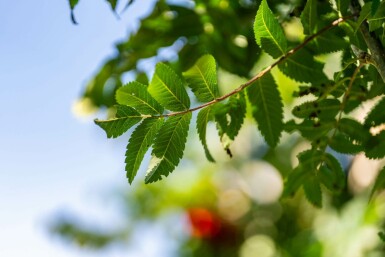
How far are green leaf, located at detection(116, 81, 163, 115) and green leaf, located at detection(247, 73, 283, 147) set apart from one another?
0.56 feet

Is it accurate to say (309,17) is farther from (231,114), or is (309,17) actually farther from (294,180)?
(294,180)

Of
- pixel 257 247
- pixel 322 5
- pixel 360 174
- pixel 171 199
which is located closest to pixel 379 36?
pixel 322 5

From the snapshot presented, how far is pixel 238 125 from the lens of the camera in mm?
767

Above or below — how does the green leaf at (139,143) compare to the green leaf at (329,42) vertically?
below

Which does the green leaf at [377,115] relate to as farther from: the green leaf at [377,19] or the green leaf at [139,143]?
the green leaf at [139,143]

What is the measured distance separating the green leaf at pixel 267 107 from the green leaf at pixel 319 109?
30mm

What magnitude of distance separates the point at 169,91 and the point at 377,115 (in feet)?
1.06

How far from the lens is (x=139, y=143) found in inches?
27.0

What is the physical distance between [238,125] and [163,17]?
1.52 feet

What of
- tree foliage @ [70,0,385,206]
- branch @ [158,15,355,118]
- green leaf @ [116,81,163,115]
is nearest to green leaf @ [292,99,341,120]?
tree foliage @ [70,0,385,206]

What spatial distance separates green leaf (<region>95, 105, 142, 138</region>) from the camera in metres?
0.69

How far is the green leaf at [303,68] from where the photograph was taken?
740mm

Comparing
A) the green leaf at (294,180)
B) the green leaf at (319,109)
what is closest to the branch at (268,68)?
the green leaf at (319,109)

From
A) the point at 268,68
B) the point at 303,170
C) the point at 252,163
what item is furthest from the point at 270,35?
the point at 252,163
